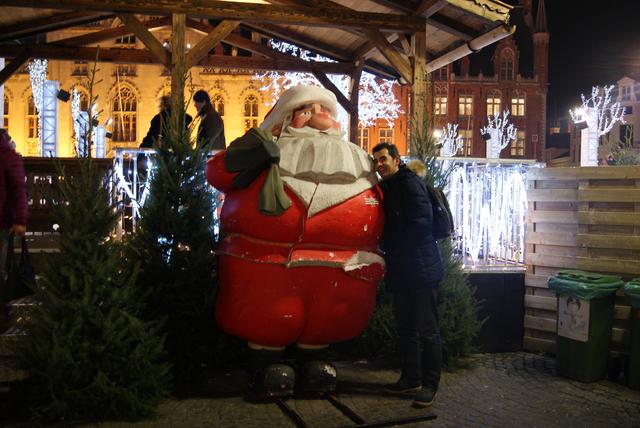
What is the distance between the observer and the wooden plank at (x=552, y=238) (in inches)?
259

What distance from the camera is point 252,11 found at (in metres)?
7.00

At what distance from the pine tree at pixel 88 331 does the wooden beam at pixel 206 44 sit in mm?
2387

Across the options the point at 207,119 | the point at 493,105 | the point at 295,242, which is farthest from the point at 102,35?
the point at 493,105

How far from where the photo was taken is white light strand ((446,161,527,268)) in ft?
23.2

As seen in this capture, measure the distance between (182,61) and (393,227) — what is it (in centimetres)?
314

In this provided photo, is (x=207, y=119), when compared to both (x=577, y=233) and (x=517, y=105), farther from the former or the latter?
(x=517, y=105)

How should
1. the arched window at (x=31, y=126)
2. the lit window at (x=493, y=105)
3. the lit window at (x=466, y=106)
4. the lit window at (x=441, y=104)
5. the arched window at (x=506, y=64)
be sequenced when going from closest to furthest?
the arched window at (x=31, y=126)
the lit window at (x=441, y=104)
the lit window at (x=466, y=106)
the lit window at (x=493, y=105)
the arched window at (x=506, y=64)

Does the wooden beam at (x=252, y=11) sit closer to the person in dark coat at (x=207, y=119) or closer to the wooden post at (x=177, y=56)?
the wooden post at (x=177, y=56)

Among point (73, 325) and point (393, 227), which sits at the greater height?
point (393, 227)

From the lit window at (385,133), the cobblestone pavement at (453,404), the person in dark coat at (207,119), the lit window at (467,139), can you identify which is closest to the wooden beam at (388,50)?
the person in dark coat at (207,119)

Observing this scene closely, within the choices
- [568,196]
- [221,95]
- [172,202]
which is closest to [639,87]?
[221,95]

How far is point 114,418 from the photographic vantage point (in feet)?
14.6

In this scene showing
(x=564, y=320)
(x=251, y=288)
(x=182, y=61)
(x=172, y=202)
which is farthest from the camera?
(x=182, y=61)

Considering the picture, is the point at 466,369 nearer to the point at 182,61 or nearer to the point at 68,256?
the point at 68,256
